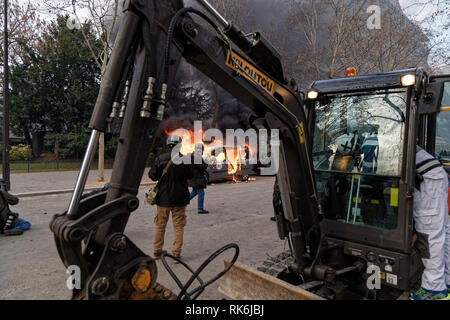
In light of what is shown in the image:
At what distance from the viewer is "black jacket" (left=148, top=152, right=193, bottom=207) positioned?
16.7 ft

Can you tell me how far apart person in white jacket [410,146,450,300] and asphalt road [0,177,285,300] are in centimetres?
232

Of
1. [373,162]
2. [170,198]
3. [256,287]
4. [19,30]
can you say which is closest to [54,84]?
[19,30]

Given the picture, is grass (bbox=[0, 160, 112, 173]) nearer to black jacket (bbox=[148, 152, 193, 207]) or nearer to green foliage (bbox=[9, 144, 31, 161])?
green foliage (bbox=[9, 144, 31, 161])

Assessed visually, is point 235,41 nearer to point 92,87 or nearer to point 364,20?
point 364,20

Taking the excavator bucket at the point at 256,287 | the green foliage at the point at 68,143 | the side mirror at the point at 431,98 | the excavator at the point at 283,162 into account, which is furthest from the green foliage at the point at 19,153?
the side mirror at the point at 431,98

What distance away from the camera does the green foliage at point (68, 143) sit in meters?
23.9

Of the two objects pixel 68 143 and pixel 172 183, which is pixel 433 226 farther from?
pixel 68 143

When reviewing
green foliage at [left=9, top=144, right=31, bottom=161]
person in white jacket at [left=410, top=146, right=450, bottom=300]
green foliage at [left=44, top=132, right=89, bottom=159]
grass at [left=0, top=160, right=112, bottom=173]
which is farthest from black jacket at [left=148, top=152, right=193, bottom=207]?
green foliage at [left=9, top=144, right=31, bottom=161]

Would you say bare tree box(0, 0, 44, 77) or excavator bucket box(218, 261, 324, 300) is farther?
bare tree box(0, 0, 44, 77)

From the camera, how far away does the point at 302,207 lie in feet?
10.1

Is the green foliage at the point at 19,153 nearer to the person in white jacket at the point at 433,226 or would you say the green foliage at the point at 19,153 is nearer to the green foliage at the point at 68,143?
the green foliage at the point at 68,143

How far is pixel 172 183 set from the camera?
518 cm
